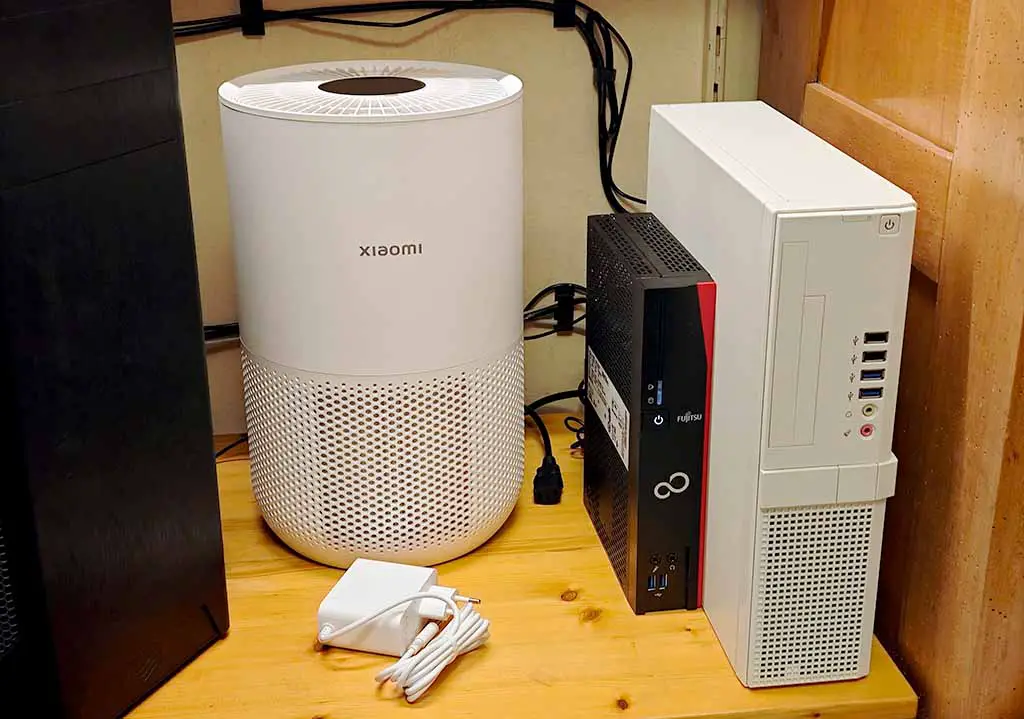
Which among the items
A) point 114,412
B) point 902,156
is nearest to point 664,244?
point 902,156

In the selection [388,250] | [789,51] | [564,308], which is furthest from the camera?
[564,308]

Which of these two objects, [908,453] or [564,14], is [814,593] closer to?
[908,453]

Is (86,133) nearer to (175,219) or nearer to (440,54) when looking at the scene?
A: (175,219)

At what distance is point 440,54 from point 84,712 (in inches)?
26.2

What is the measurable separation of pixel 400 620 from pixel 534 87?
0.54m

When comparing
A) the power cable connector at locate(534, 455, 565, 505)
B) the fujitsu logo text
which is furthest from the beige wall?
the fujitsu logo text

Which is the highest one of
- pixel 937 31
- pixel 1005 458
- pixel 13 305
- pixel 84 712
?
pixel 937 31

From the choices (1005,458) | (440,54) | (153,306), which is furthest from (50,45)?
(1005,458)

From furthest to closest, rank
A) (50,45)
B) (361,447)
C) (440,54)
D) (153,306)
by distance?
(440,54), (361,447), (153,306), (50,45)

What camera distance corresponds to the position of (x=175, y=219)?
0.77 metres

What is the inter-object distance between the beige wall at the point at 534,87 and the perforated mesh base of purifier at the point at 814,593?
48cm

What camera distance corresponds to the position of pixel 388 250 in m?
0.85

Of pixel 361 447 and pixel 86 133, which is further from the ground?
pixel 86 133

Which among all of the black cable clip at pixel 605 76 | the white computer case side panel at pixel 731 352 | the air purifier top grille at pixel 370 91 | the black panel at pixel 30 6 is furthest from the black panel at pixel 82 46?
the black cable clip at pixel 605 76
